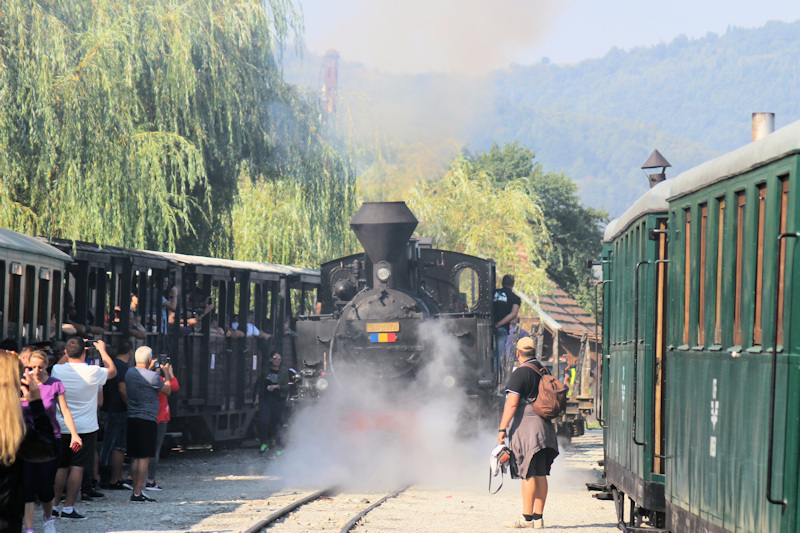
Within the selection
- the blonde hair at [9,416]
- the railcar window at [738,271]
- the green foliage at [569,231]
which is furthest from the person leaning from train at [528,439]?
the green foliage at [569,231]

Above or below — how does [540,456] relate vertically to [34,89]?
below

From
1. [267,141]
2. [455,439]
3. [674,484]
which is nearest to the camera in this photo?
[674,484]

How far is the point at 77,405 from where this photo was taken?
9.91 m

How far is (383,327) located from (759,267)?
1010 centimetres

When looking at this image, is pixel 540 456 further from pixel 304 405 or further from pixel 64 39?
pixel 64 39

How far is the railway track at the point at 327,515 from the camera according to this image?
31.2 ft

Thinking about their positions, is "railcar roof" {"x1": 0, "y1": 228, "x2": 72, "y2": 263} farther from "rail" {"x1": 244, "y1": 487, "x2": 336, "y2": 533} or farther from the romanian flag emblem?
the romanian flag emblem

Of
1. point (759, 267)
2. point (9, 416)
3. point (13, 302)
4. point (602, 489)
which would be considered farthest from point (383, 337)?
point (9, 416)

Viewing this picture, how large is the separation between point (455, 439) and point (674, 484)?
747cm

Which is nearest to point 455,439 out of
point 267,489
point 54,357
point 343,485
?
point 343,485

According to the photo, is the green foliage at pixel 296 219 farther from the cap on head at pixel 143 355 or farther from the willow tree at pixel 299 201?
the cap on head at pixel 143 355

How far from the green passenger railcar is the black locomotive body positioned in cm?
575

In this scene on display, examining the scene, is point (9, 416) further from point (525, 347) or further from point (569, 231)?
point (569, 231)

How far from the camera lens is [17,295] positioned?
11305mm
